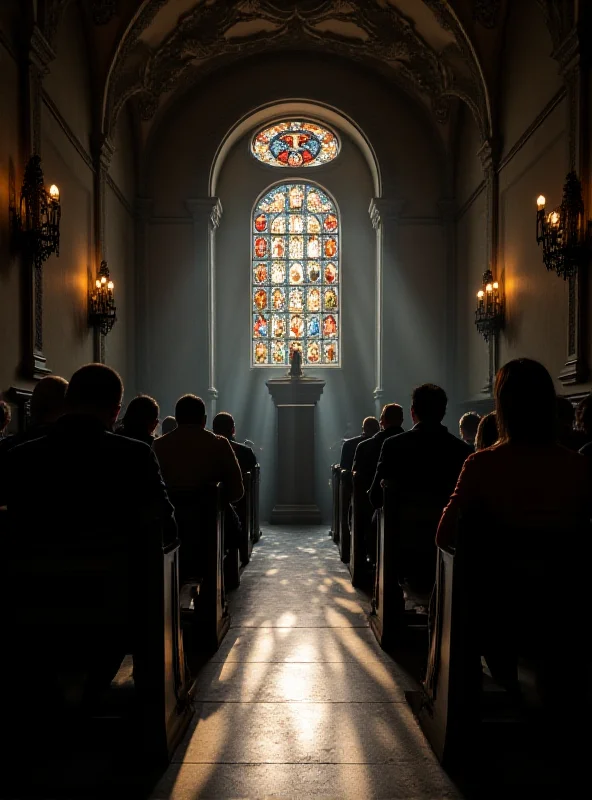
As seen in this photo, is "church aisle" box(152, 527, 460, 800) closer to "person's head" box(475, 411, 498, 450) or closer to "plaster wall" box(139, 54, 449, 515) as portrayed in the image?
"person's head" box(475, 411, 498, 450)

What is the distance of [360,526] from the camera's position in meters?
5.62

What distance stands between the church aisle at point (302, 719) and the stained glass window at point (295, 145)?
30.3 feet

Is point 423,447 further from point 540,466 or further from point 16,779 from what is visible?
point 16,779

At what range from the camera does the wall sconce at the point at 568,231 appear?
251 inches

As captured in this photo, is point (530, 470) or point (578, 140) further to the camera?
point (578, 140)

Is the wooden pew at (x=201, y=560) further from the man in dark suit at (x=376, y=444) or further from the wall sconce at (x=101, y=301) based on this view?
the wall sconce at (x=101, y=301)

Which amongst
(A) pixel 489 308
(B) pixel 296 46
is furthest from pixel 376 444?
(B) pixel 296 46

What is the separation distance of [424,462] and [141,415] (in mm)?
1606

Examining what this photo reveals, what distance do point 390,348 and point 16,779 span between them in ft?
32.8

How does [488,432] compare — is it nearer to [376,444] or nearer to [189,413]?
[189,413]

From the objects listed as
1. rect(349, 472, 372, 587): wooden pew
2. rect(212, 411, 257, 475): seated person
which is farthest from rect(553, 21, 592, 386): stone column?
rect(212, 411, 257, 475): seated person

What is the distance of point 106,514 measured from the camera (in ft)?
7.95

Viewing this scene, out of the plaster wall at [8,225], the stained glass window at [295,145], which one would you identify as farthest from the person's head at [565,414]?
the stained glass window at [295,145]

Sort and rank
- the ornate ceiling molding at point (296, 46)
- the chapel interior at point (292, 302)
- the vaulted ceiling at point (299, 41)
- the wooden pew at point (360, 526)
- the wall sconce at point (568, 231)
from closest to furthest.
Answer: the chapel interior at point (292, 302), the wooden pew at point (360, 526), the wall sconce at point (568, 231), the vaulted ceiling at point (299, 41), the ornate ceiling molding at point (296, 46)
